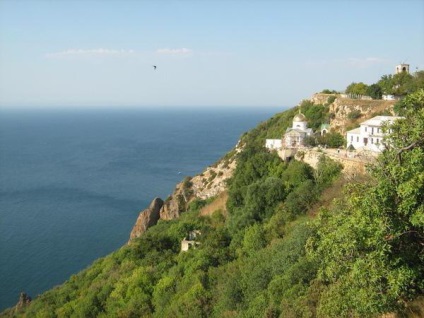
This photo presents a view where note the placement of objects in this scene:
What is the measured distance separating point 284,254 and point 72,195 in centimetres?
6343

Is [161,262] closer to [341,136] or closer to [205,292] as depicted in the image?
[205,292]

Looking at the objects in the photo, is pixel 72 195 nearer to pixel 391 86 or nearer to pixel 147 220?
pixel 147 220

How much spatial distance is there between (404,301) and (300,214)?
15.6 m

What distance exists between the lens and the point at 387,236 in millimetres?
11320

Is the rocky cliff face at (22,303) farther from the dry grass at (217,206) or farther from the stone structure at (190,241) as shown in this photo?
the dry grass at (217,206)

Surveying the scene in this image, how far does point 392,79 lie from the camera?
49.8m

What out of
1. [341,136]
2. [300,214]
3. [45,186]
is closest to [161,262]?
[300,214]

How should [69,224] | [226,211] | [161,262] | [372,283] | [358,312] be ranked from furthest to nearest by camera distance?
[69,224]
[226,211]
[161,262]
[358,312]
[372,283]

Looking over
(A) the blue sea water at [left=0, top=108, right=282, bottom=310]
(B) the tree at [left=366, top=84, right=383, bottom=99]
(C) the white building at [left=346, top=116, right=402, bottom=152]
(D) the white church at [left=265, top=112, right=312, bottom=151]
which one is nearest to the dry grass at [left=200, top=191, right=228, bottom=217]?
(D) the white church at [left=265, top=112, right=312, bottom=151]

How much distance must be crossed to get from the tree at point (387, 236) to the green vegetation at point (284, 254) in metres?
0.03

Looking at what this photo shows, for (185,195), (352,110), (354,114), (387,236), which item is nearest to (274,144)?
(354,114)

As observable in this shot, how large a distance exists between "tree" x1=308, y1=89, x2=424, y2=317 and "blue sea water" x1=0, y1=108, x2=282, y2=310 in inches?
1516

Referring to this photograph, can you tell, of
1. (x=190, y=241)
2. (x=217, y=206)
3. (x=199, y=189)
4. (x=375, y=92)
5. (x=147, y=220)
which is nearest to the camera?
(x=190, y=241)

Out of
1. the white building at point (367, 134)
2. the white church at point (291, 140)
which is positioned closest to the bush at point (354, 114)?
the white church at point (291, 140)
